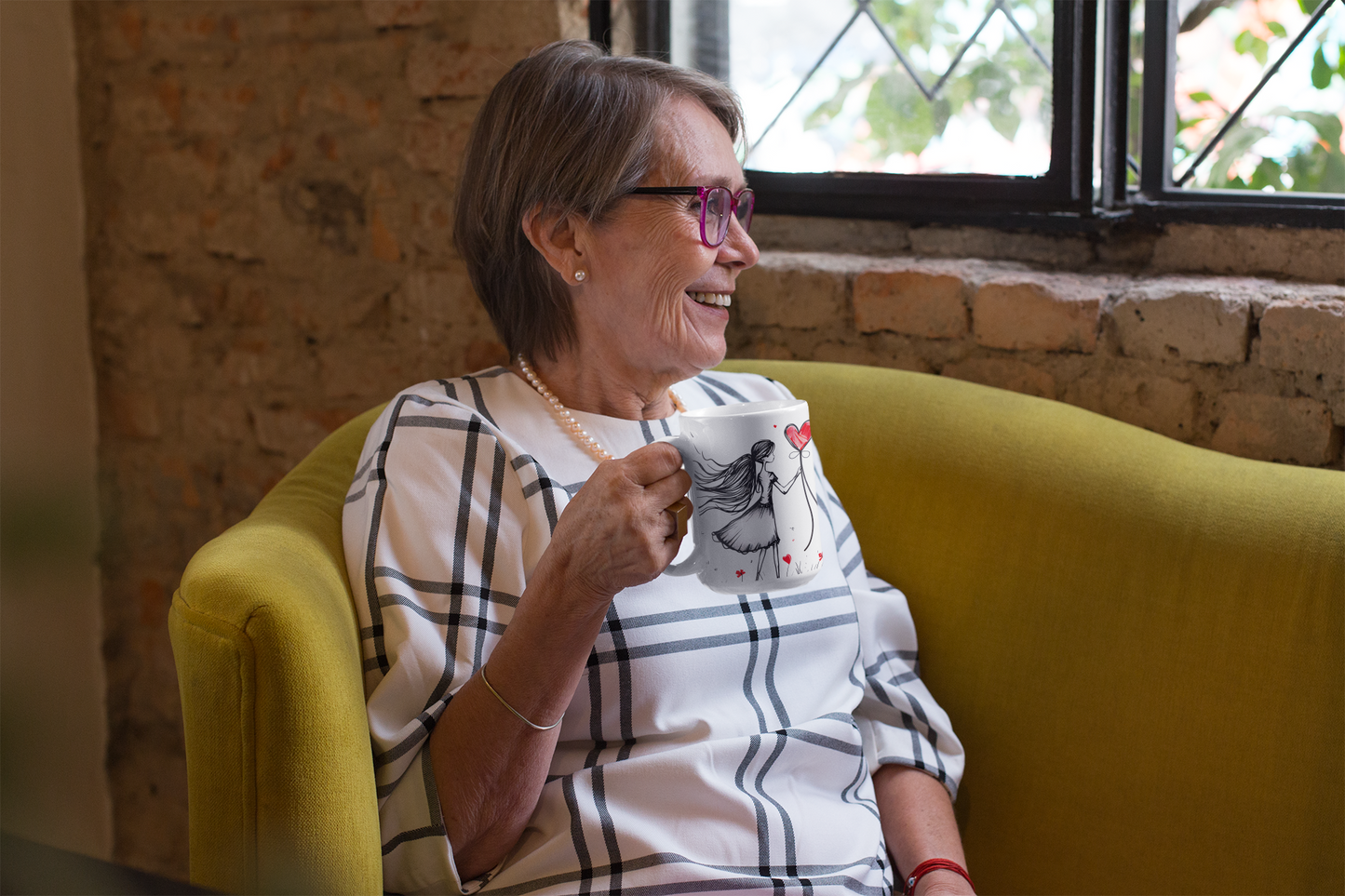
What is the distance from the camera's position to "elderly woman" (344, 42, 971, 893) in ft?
3.22

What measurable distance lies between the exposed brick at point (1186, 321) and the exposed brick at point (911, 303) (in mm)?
245

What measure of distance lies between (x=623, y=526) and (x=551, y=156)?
Result: 52cm

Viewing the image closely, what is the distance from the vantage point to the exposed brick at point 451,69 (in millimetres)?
1883

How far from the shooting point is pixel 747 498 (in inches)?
35.2

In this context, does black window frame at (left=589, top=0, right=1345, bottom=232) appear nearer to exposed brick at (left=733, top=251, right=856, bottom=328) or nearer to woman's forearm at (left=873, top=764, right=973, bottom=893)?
exposed brick at (left=733, top=251, right=856, bottom=328)

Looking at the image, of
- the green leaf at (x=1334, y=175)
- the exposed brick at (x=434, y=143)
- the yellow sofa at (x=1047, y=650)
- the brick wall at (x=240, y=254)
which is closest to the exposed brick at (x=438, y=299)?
the brick wall at (x=240, y=254)

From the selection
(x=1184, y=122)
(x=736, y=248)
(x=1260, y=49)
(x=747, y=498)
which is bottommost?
(x=747, y=498)

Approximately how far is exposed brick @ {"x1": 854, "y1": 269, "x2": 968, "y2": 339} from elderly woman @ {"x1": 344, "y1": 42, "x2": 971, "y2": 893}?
475 mm

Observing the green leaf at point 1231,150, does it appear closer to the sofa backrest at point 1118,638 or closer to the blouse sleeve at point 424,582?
the sofa backrest at point 1118,638

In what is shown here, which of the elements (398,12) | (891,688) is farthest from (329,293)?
(891,688)

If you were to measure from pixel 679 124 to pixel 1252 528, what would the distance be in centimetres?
83

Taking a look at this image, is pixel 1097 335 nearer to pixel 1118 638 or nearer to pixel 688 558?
pixel 1118 638

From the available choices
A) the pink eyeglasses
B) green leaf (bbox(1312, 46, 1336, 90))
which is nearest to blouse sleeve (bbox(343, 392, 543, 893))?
the pink eyeglasses

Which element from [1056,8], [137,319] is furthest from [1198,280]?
[137,319]
